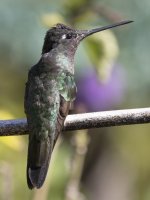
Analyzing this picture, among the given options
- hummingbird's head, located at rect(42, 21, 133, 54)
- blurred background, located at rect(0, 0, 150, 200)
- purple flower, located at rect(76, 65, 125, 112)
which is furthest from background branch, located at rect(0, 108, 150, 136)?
purple flower, located at rect(76, 65, 125, 112)

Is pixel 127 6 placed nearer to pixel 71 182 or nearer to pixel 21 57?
pixel 21 57

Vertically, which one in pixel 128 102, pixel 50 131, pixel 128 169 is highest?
pixel 50 131

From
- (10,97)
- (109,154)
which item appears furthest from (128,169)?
(10,97)

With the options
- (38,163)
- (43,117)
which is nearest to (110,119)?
(38,163)

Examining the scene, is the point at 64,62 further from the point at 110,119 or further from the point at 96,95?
the point at 96,95

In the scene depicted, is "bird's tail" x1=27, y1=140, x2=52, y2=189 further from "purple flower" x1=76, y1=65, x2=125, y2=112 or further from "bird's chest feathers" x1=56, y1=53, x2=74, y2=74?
"purple flower" x1=76, y1=65, x2=125, y2=112

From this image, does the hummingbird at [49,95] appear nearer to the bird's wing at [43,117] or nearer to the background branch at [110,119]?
the bird's wing at [43,117]
